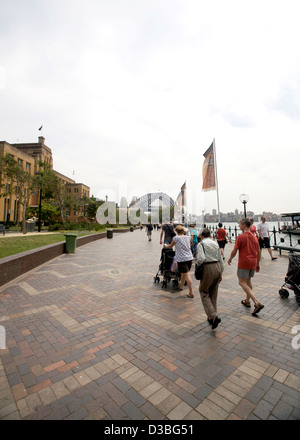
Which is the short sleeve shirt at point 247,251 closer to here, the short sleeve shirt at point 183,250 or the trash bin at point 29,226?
the short sleeve shirt at point 183,250

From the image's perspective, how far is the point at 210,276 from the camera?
12.1 ft

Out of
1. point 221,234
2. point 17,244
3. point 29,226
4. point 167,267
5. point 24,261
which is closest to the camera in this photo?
point 167,267

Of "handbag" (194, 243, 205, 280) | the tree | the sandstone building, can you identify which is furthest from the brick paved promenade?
the sandstone building

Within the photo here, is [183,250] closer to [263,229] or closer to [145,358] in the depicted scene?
[145,358]

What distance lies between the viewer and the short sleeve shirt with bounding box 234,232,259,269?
4301mm

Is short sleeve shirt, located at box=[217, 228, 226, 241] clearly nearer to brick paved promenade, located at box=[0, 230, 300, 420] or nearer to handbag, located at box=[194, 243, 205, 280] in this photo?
brick paved promenade, located at box=[0, 230, 300, 420]

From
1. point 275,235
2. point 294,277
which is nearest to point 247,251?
point 294,277

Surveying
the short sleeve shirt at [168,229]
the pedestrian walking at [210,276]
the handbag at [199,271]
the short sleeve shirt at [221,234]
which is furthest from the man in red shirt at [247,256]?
the short sleeve shirt at [221,234]

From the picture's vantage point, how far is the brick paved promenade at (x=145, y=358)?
83.7 inches

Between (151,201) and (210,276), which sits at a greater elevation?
(151,201)

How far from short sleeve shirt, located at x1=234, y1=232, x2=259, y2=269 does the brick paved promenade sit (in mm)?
995

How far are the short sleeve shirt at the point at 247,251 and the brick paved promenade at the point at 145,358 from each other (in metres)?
0.99

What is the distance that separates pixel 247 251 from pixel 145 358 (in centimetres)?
279

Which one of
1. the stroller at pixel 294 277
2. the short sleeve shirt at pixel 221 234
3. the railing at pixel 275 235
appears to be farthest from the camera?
the railing at pixel 275 235
